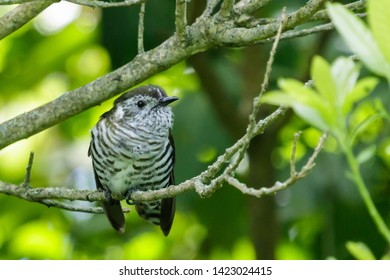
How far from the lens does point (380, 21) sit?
3.88 feet

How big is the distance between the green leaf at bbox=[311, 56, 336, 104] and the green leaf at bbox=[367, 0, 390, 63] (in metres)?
0.08

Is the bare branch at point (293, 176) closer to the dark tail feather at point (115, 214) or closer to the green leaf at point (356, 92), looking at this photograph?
the green leaf at point (356, 92)

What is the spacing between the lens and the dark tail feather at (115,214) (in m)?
4.60

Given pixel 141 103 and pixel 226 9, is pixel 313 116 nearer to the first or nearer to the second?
pixel 226 9

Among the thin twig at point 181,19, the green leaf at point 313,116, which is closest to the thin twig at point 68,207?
the thin twig at point 181,19

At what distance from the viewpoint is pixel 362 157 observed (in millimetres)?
1504

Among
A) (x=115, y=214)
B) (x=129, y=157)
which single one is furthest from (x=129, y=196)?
(x=115, y=214)

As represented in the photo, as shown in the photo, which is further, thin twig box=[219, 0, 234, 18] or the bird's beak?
the bird's beak

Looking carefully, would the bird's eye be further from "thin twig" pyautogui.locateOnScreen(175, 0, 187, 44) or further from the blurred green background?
"thin twig" pyautogui.locateOnScreen(175, 0, 187, 44)

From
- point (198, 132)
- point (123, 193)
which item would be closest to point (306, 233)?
point (198, 132)

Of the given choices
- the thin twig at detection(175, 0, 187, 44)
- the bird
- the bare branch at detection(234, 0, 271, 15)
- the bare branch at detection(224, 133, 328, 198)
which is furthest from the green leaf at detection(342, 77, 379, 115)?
the bird

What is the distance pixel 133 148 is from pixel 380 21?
3385mm

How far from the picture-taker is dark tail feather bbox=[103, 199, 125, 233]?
460 centimetres

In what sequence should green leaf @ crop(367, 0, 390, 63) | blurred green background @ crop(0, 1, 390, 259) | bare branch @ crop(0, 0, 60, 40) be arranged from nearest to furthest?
1. green leaf @ crop(367, 0, 390, 63)
2. bare branch @ crop(0, 0, 60, 40)
3. blurred green background @ crop(0, 1, 390, 259)
